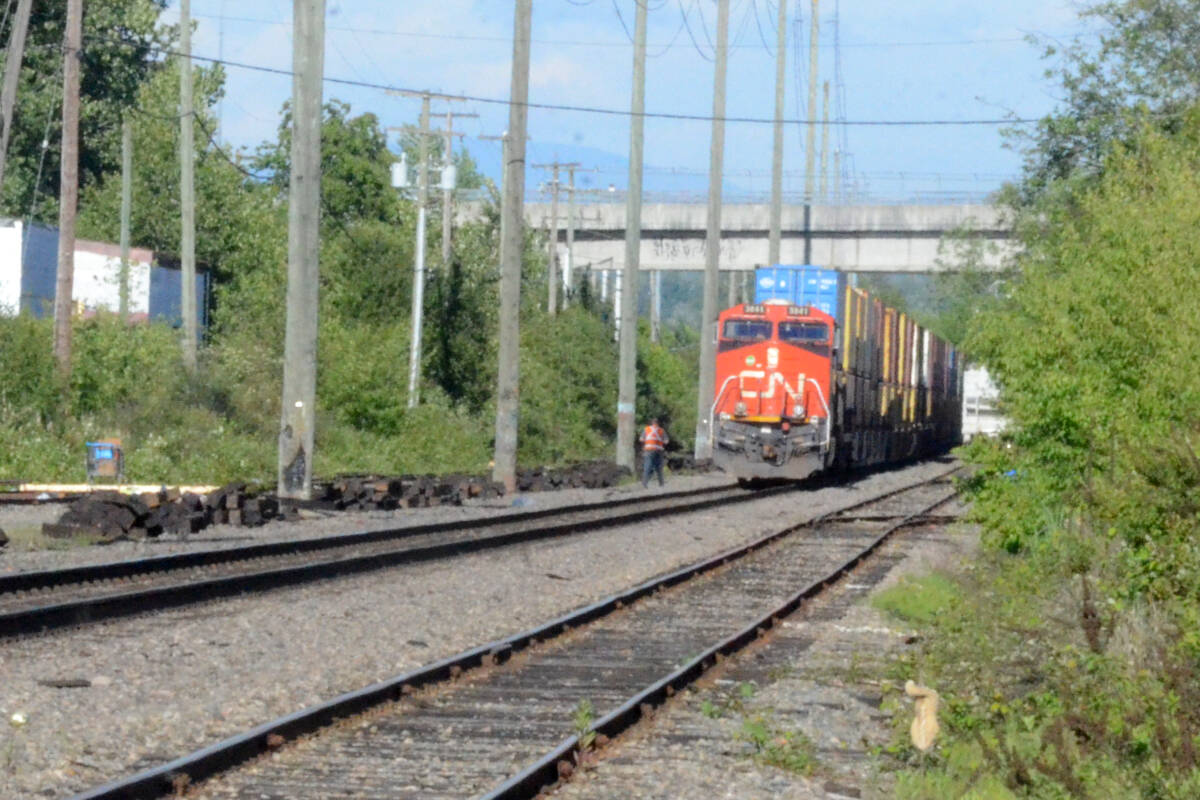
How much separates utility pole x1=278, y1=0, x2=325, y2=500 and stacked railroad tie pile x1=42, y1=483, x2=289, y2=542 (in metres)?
1.96

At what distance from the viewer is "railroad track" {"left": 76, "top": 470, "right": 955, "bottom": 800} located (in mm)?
7578

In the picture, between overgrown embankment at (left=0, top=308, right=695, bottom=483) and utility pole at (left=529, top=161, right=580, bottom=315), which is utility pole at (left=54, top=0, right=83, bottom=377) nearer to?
overgrown embankment at (left=0, top=308, right=695, bottom=483)

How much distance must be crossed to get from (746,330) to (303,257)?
11348mm

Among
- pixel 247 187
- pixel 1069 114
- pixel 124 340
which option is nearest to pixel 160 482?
pixel 124 340

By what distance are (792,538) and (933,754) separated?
14950mm

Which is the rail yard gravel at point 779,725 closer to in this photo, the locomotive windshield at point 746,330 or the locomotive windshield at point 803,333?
the locomotive windshield at point 803,333

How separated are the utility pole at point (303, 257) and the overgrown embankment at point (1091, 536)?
11718mm

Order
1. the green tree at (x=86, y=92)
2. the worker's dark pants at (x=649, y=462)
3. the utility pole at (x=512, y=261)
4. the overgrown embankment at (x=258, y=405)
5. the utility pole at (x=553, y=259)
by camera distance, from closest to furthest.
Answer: the overgrown embankment at (x=258, y=405), the utility pole at (x=512, y=261), the worker's dark pants at (x=649, y=462), the utility pole at (x=553, y=259), the green tree at (x=86, y=92)

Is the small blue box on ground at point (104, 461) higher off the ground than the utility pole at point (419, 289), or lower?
lower

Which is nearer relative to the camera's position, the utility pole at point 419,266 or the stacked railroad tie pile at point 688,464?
the utility pole at point 419,266

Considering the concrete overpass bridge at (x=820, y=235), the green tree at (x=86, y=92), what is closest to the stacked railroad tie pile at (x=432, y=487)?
the concrete overpass bridge at (x=820, y=235)

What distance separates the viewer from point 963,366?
60.0m

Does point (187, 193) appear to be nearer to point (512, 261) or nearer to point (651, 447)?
point (512, 261)

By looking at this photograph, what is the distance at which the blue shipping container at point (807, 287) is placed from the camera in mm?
34750
